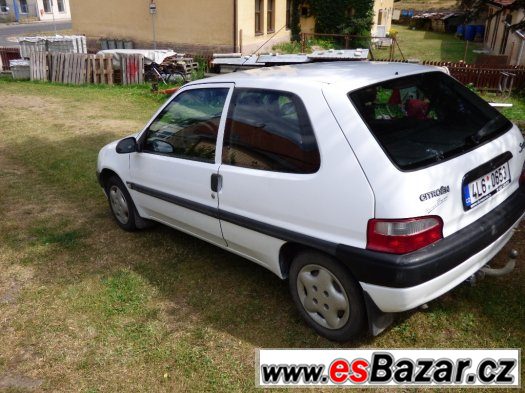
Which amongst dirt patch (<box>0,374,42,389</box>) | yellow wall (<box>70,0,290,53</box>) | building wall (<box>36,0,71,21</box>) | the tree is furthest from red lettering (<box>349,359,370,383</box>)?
building wall (<box>36,0,71,21</box>)

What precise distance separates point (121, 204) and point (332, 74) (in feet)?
8.92

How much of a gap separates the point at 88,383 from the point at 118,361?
8.9 inches

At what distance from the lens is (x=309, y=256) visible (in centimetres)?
297

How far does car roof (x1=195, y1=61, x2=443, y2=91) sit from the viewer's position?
2.96 metres

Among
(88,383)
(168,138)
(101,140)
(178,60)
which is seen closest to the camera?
(88,383)

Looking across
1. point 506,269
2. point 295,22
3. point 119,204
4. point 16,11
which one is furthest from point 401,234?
point 16,11

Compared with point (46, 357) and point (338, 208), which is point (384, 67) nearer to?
point (338, 208)

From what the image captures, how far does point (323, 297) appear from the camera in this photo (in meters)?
3.00

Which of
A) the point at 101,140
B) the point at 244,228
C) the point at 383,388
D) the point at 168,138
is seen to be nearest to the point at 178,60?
the point at 101,140

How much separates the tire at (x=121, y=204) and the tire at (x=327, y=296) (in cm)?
218

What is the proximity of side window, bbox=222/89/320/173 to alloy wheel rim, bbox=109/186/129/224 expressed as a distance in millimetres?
1799

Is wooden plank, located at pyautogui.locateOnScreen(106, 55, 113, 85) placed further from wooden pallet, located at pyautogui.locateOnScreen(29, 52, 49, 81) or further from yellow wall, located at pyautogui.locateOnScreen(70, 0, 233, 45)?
yellow wall, located at pyautogui.locateOnScreen(70, 0, 233, 45)

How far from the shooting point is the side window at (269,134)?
2.88 m

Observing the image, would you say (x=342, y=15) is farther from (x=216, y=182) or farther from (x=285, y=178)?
(x=285, y=178)
